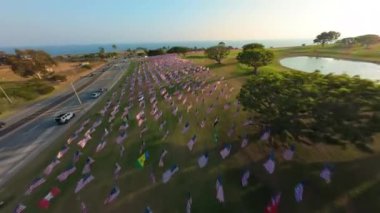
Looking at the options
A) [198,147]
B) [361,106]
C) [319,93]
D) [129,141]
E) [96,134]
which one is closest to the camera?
[361,106]

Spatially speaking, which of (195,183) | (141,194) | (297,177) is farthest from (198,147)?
(297,177)

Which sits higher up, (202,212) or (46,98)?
(202,212)

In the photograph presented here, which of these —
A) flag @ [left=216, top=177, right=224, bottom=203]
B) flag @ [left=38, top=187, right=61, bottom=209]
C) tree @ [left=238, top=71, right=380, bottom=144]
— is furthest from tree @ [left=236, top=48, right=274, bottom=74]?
flag @ [left=38, top=187, right=61, bottom=209]

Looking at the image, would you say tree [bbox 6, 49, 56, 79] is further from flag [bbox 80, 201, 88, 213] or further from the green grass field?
flag [bbox 80, 201, 88, 213]

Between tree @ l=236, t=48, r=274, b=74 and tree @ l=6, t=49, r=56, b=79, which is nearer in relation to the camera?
tree @ l=236, t=48, r=274, b=74

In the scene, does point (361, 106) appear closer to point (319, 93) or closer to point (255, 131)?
point (319, 93)
